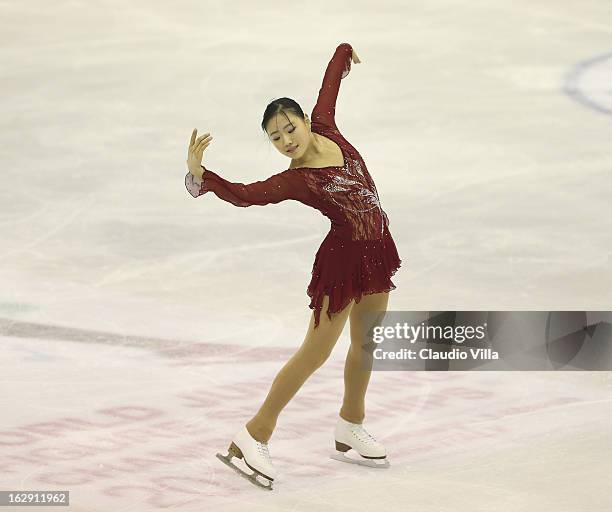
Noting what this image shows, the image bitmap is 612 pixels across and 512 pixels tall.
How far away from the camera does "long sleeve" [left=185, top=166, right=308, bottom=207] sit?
541 cm

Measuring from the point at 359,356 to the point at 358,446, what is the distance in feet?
1.21

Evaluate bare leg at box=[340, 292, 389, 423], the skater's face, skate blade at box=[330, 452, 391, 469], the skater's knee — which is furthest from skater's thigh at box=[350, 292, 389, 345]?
the skater's face

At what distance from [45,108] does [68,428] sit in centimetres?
577

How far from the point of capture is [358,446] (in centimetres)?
594

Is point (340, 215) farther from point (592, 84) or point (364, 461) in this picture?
point (592, 84)

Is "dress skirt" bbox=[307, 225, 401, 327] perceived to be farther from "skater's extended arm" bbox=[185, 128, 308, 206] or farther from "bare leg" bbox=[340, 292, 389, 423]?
"skater's extended arm" bbox=[185, 128, 308, 206]


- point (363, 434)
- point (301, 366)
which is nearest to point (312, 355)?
point (301, 366)

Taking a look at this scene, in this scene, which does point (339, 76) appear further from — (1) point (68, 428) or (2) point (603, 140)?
(2) point (603, 140)

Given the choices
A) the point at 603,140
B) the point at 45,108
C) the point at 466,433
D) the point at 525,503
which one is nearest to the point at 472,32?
the point at 603,140

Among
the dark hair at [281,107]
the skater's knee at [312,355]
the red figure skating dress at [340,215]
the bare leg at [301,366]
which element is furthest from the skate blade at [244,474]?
the dark hair at [281,107]

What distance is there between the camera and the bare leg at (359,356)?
5.77 metres

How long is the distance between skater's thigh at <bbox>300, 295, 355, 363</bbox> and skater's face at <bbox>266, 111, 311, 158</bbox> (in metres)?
0.58

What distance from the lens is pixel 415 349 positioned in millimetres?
7152

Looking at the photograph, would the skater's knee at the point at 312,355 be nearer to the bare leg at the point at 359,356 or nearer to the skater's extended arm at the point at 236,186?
the bare leg at the point at 359,356
